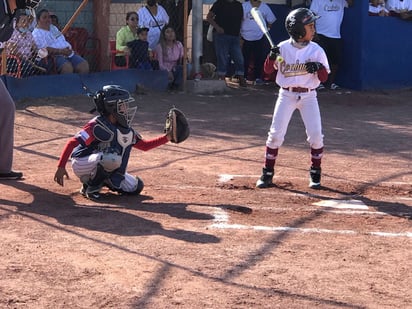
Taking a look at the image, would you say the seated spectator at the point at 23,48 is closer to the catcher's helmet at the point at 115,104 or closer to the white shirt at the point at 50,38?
the white shirt at the point at 50,38

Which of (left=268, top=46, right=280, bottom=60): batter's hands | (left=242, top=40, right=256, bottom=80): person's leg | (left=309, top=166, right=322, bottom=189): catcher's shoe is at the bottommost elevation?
(left=309, top=166, right=322, bottom=189): catcher's shoe

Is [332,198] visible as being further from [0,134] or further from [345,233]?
[0,134]

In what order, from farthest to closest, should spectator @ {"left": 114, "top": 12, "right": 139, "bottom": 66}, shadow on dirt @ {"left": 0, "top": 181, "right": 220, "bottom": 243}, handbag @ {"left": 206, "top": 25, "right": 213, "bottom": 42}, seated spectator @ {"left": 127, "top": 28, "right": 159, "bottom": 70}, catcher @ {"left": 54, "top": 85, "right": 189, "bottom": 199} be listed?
handbag @ {"left": 206, "top": 25, "right": 213, "bottom": 42}
spectator @ {"left": 114, "top": 12, "right": 139, "bottom": 66}
seated spectator @ {"left": 127, "top": 28, "right": 159, "bottom": 70}
catcher @ {"left": 54, "top": 85, "right": 189, "bottom": 199}
shadow on dirt @ {"left": 0, "top": 181, "right": 220, "bottom": 243}

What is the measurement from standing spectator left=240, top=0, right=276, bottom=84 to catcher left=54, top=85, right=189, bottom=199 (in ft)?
28.8

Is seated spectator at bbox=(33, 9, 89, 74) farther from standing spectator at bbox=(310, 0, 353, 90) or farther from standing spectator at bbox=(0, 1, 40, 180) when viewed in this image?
standing spectator at bbox=(0, 1, 40, 180)

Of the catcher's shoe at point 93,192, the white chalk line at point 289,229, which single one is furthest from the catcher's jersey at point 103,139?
the white chalk line at point 289,229

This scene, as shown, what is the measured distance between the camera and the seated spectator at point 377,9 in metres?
15.3

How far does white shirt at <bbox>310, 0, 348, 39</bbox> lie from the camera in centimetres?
1474

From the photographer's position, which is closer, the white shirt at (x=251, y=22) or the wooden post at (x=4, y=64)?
the wooden post at (x=4, y=64)

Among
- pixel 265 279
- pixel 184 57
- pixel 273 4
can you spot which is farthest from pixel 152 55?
pixel 265 279

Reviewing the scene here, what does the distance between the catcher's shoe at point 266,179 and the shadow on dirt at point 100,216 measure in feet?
3.49

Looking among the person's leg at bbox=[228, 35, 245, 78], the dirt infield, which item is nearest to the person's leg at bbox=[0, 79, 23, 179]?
the dirt infield

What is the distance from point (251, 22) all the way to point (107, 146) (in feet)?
29.8

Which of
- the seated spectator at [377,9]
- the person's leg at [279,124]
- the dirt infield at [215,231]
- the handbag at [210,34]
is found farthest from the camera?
the seated spectator at [377,9]
